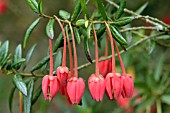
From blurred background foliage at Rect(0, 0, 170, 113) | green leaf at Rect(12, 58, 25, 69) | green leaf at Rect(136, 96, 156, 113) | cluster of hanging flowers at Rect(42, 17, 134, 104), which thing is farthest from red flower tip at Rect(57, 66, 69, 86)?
green leaf at Rect(136, 96, 156, 113)

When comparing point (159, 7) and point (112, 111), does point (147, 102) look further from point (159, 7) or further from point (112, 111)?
point (159, 7)

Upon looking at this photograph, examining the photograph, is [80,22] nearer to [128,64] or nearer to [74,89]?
[74,89]

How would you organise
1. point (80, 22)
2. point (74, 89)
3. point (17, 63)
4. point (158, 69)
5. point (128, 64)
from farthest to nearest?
point (128, 64) < point (158, 69) < point (17, 63) < point (80, 22) < point (74, 89)

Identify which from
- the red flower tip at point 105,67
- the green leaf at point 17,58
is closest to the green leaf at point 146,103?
the red flower tip at point 105,67

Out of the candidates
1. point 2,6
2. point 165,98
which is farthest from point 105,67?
point 2,6

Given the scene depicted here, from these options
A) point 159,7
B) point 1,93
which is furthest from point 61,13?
point 1,93

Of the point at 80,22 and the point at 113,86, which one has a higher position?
the point at 80,22

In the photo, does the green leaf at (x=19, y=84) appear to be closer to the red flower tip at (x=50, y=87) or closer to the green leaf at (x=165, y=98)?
the red flower tip at (x=50, y=87)
